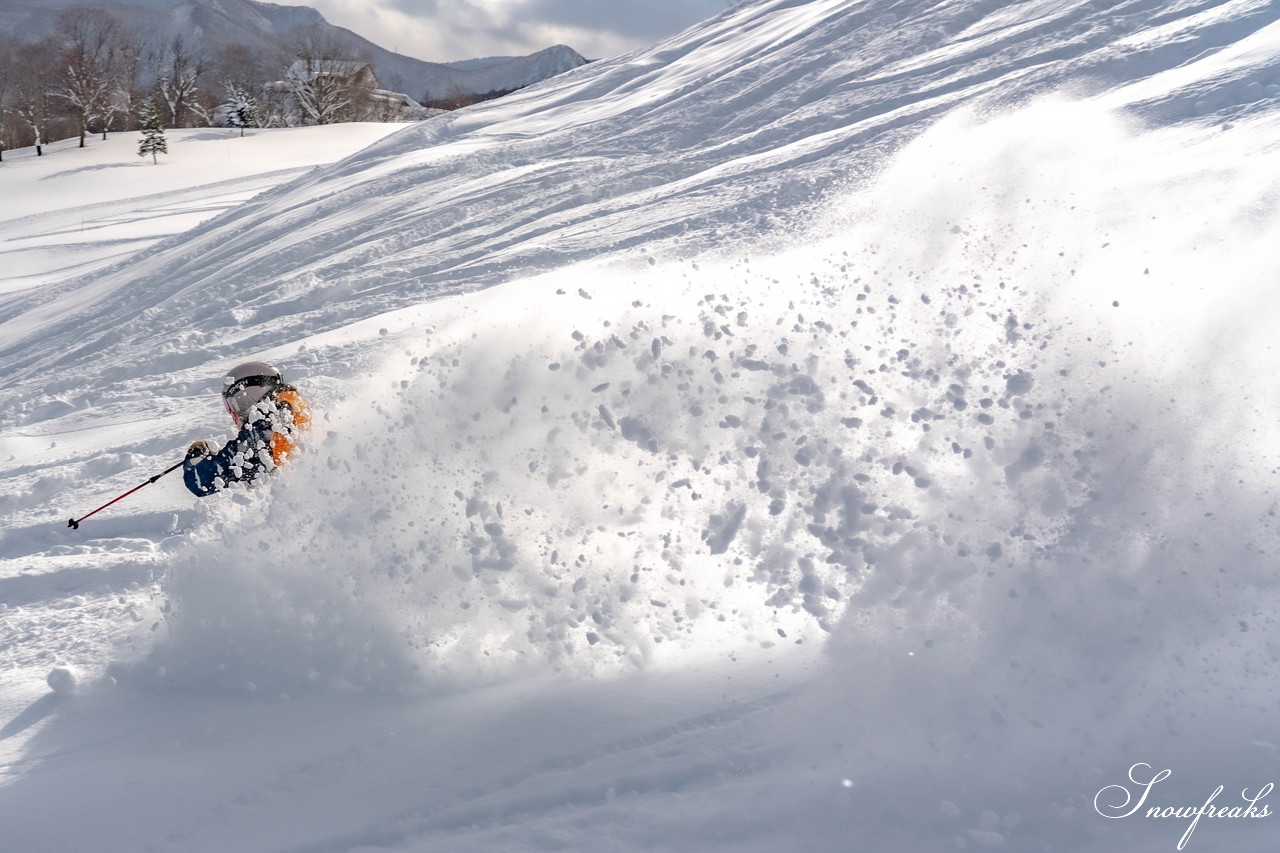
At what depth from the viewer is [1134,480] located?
15.8 feet

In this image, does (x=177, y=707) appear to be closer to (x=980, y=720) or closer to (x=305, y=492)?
(x=305, y=492)

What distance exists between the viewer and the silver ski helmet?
230 inches

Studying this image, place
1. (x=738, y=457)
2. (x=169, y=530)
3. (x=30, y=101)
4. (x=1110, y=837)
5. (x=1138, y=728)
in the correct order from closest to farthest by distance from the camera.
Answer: (x=1110, y=837), (x=1138, y=728), (x=738, y=457), (x=169, y=530), (x=30, y=101)

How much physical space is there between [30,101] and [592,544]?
131ft

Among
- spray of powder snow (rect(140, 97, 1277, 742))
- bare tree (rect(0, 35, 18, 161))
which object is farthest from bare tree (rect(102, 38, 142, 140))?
spray of powder snow (rect(140, 97, 1277, 742))

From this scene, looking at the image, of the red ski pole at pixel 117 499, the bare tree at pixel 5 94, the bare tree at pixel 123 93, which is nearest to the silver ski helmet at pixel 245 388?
the red ski pole at pixel 117 499

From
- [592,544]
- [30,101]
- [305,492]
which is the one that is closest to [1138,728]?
[592,544]

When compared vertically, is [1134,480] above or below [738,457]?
below

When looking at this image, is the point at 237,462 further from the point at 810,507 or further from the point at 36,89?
the point at 36,89

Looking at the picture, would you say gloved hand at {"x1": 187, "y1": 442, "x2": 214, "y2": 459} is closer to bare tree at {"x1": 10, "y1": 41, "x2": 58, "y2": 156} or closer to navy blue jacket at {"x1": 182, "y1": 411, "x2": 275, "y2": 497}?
navy blue jacket at {"x1": 182, "y1": 411, "x2": 275, "y2": 497}

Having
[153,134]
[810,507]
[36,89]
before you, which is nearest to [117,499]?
[810,507]

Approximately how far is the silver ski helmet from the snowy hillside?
2.03 ft

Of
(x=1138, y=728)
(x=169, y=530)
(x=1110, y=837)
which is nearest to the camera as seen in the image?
(x=1110, y=837)

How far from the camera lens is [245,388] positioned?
5840mm
